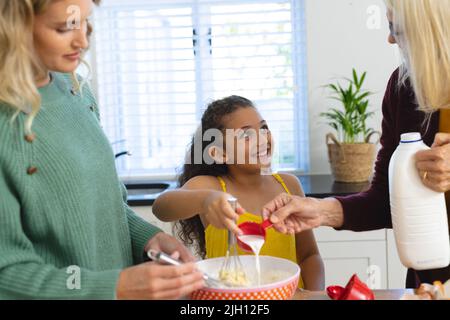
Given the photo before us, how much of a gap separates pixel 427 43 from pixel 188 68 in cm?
178

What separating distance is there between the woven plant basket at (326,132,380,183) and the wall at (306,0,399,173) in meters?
0.27

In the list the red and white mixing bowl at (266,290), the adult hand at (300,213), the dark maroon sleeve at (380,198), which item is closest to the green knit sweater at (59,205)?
the red and white mixing bowl at (266,290)

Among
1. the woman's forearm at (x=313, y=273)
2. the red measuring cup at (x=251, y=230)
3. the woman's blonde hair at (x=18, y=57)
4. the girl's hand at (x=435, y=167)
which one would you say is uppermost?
the woman's blonde hair at (x=18, y=57)

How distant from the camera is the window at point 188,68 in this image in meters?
2.79

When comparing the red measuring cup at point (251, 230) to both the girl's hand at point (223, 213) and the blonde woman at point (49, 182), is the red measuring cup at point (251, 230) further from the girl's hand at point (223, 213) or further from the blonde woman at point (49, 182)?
the blonde woman at point (49, 182)

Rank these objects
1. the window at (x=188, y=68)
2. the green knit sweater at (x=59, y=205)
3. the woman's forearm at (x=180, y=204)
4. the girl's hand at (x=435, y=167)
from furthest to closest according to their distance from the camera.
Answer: the window at (x=188, y=68) → the woman's forearm at (x=180, y=204) → the girl's hand at (x=435, y=167) → the green knit sweater at (x=59, y=205)

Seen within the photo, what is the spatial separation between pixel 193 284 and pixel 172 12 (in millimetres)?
2111

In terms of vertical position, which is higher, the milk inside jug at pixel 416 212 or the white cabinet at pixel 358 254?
the milk inside jug at pixel 416 212

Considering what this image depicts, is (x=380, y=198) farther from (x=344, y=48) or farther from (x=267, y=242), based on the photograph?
(x=344, y=48)

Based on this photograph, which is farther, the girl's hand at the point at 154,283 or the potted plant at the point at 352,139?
the potted plant at the point at 352,139

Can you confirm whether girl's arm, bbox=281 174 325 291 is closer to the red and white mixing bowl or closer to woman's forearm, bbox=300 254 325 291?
woman's forearm, bbox=300 254 325 291

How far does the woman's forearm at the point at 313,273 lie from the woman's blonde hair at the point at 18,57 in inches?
35.4

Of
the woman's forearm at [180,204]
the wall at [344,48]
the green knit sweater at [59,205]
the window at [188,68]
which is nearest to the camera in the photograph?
the green knit sweater at [59,205]
